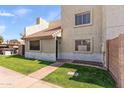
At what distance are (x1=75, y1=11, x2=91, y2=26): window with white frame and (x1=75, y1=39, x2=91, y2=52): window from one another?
2019 millimetres

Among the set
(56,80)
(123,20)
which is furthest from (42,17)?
(56,80)

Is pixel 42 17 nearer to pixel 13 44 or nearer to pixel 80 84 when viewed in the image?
pixel 13 44

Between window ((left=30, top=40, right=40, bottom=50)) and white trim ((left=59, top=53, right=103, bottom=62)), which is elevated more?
window ((left=30, top=40, right=40, bottom=50))

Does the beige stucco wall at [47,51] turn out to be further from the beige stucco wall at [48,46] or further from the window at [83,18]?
the window at [83,18]

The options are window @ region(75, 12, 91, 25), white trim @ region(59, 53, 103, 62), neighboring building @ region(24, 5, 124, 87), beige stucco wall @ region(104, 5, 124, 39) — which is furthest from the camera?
window @ region(75, 12, 91, 25)

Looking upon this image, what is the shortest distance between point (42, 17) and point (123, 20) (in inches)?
813

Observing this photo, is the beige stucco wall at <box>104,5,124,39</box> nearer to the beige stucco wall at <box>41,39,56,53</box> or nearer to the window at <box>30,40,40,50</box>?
the beige stucco wall at <box>41,39,56,53</box>

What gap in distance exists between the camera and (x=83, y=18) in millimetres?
20500

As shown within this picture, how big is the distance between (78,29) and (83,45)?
6.40ft

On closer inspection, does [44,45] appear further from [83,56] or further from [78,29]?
[83,56]

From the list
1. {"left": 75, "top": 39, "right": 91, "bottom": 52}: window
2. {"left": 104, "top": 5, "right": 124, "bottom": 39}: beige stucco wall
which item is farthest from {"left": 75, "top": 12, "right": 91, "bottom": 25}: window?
{"left": 104, "top": 5, "right": 124, "bottom": 39}: beige stucco wall

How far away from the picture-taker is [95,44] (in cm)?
1909

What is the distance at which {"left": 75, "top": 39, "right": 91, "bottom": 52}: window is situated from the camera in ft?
64.7

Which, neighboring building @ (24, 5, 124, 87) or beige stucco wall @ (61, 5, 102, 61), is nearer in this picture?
neighboring building @ (24, 5, 124, 87)
